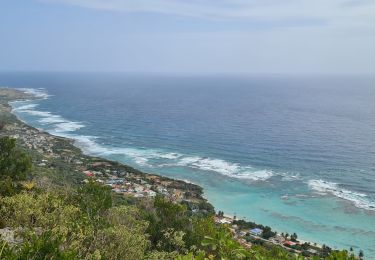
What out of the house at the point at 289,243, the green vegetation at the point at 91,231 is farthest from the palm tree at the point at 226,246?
the house at the point at 289,243

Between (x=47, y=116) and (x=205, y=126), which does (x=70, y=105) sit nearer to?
(x=47, y=116)

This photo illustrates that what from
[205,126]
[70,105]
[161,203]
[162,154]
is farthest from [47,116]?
[161,203]

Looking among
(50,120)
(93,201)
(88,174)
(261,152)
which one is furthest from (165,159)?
(50,120)

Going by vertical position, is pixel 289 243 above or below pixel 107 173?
above

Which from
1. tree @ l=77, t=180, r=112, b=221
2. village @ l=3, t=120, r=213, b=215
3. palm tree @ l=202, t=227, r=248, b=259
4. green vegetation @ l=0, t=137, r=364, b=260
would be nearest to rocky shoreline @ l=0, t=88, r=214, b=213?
village @ l=3, t=120, r=213, b=215

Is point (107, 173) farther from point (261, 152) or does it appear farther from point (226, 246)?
point (226, 246)

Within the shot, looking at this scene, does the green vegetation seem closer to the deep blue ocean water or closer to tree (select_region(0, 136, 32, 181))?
tree (select_region(0, 136, 32, 181))
